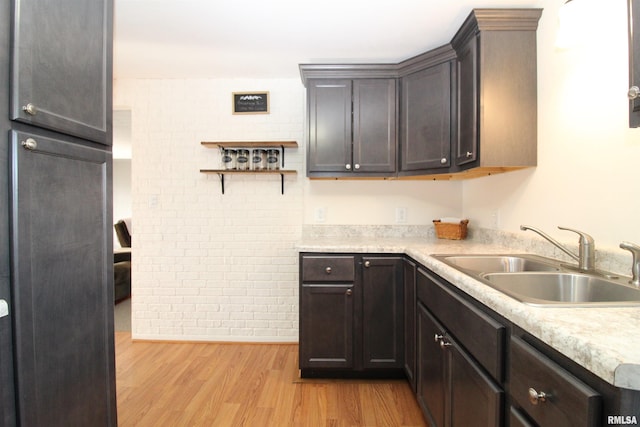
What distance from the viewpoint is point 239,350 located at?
8.62 feet

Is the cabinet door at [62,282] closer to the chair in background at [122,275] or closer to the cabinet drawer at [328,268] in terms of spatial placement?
the cabinet drawer at [328,268]

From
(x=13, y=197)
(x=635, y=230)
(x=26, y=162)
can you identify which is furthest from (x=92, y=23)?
(x=635, y=230)

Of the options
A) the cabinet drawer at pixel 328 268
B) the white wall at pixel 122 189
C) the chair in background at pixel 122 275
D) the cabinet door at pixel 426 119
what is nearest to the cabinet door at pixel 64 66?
the cabinet drawer at pixel 328 268

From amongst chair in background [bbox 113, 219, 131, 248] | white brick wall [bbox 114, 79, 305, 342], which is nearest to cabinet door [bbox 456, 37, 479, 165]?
white brick wall [bbox 114, 79, 305, 342]

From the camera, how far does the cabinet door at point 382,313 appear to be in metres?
2.04

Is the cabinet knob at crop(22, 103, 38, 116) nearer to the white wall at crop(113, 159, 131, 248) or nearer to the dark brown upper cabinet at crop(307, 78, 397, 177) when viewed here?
the dark brown upper cabinet at crop(307, 78, 397, 177)

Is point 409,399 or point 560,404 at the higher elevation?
point 560,404

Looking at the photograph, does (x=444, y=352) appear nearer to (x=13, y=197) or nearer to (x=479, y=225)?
(x=479, y=225)

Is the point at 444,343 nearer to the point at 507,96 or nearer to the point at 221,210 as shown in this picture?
the point at 507,96

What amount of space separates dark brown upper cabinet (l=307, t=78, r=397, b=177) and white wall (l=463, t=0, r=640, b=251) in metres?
0.91

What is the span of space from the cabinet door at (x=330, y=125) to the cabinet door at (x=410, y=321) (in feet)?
2.91

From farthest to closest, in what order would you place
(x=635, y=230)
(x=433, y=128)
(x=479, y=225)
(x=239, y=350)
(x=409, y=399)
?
(x=239, y=350) < (x=479, y=225) < (x=433, y=128) < (x=409, y=399) < (x=635, y=230)

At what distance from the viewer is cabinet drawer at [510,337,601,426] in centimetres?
61

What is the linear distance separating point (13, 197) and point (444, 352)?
5.33ft
